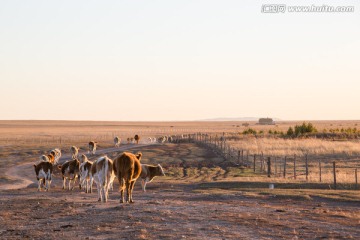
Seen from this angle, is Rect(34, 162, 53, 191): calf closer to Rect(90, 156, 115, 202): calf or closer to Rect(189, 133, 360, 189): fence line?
Rect(90, 156, 115, 202): calf

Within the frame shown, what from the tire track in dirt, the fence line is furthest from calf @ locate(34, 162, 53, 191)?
the fence line

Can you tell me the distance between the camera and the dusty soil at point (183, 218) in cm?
1473

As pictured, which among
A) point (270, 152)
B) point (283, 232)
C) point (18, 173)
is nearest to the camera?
point (283, 232)

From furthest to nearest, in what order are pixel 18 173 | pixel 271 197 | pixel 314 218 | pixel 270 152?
Result: pixel 270 152
pixel 18 173
pixel 271 197
pixel 314 218

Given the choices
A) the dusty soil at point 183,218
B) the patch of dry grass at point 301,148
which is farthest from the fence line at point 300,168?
the dusty soil at point 183,218

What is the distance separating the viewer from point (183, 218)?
1716cm

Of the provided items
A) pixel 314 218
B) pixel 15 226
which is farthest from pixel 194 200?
pixel 15 226

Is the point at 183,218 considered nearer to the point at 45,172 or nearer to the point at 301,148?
the point at 45,172

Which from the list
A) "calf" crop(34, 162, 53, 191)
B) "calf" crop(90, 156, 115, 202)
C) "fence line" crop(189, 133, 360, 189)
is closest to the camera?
"calf" crop(90, 156, 115, 202)

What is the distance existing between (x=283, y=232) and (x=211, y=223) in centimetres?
215

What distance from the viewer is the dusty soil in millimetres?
14734

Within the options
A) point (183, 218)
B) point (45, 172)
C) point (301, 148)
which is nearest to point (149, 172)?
point (45, 172)

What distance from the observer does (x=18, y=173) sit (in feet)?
140

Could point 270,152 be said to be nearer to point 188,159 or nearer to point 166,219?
point 188,159
